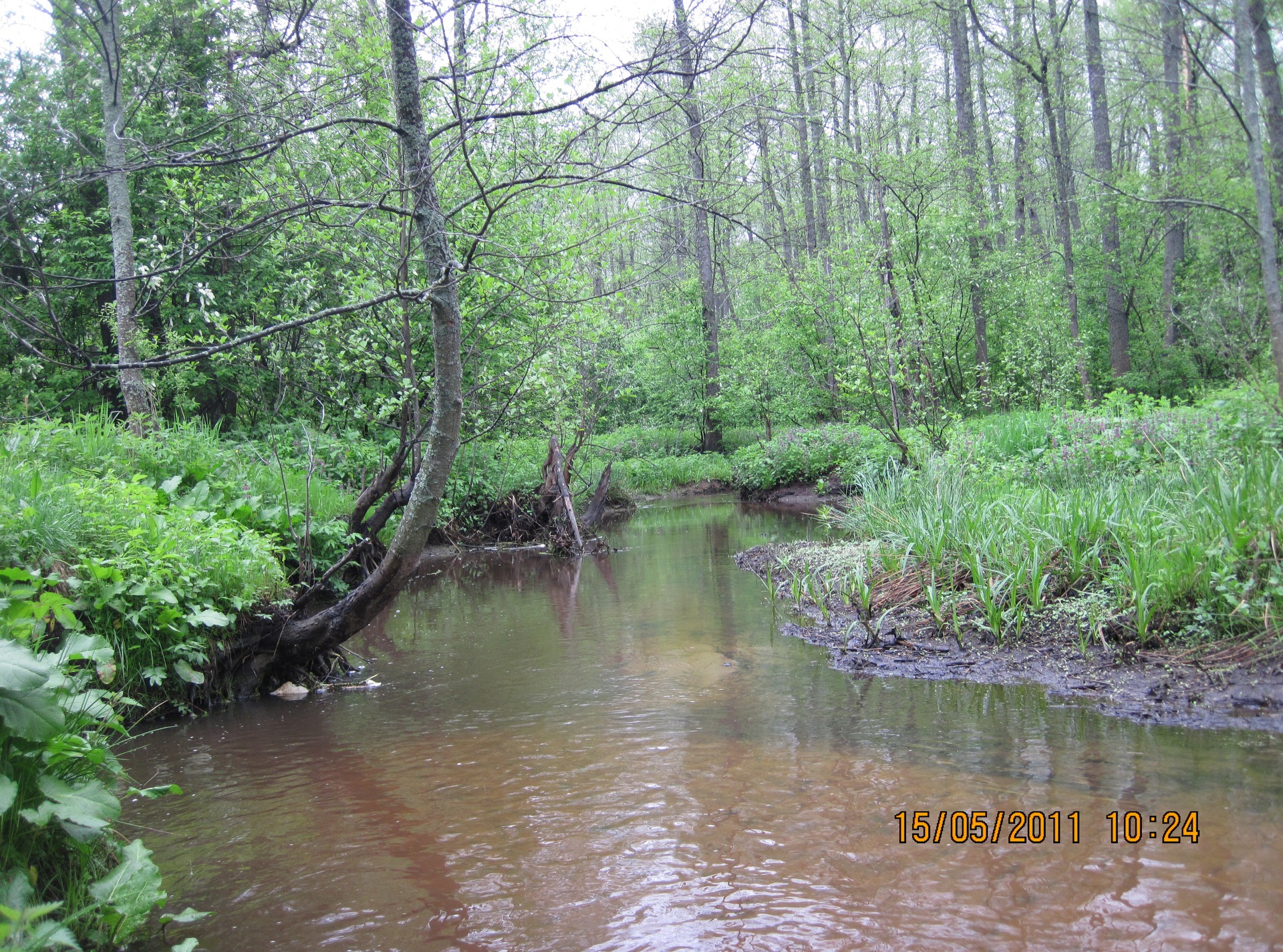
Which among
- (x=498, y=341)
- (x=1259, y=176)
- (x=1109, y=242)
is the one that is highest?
(x=1109, y=242)

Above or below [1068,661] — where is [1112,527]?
above

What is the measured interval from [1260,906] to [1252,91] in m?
7.20

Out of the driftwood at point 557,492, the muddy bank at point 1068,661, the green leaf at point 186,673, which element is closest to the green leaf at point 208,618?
the green leaf at point 186,673

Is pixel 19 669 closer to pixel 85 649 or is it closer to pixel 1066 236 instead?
pixel 85 649

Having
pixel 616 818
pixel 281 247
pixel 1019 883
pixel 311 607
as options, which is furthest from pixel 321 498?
pixel 1019 883

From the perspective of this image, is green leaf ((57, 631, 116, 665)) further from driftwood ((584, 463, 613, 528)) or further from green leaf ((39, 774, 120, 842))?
driftwood ((584, 463, 613, 528))

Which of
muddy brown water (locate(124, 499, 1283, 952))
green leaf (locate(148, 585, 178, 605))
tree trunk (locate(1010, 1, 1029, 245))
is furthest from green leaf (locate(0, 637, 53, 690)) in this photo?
tree trunk (locate(1010, 1, 1029, 245))

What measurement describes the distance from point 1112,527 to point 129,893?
19.2ft

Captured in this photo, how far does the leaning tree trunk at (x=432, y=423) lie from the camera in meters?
4.20

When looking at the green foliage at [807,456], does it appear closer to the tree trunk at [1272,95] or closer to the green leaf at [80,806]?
the tree trunk at [1272,95]

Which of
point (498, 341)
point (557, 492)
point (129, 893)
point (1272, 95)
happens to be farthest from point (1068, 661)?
point (1272, 95)
